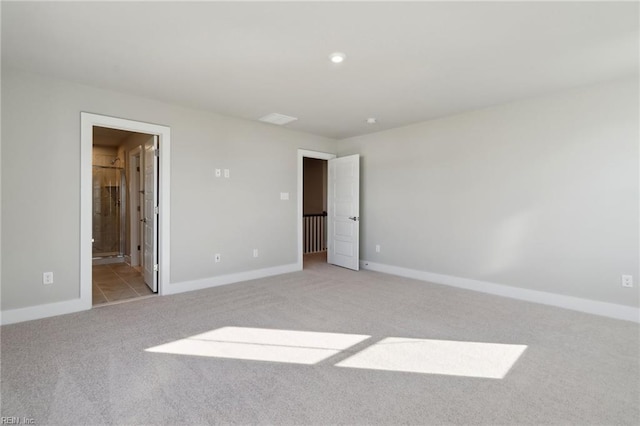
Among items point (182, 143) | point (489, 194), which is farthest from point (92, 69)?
point (489, 194)

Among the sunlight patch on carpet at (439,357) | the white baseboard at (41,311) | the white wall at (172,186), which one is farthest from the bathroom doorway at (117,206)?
the sunlight patch on carpet at (439,357)

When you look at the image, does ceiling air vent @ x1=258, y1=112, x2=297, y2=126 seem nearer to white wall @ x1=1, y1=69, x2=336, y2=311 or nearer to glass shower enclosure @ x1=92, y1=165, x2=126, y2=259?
white wall @ x1=1, y1=69, x2=336, y2=311

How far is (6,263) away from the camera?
2.98m

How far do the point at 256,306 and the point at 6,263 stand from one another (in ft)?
7.86

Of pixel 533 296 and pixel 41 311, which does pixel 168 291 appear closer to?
pixel 41 311

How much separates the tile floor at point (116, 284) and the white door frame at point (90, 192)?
12.7 inches

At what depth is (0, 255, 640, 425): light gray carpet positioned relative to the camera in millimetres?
1749

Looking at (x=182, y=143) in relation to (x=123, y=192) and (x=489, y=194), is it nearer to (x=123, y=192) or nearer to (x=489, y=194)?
(x=123, y=192)

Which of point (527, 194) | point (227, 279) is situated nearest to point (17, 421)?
point (227, 279)

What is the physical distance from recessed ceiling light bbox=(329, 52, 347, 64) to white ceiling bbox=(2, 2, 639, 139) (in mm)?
61

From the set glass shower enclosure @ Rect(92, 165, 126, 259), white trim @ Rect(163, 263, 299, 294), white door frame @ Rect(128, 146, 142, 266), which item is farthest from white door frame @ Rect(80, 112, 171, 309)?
glass shower enclosure @ Rect(92, 165, 126, 259)

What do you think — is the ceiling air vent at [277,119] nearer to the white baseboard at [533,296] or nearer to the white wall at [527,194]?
the white wall at [527,194]

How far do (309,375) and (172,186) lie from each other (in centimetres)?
299

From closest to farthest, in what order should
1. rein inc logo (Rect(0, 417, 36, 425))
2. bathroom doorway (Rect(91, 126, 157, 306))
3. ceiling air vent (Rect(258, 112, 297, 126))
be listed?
rein inc logo (Rect(0, 417, 36, 425)) < ceiling air vent (Rect(258, 112, 297, 126)) < bathroom doorway (Rect(91, 126, 157, 306))
